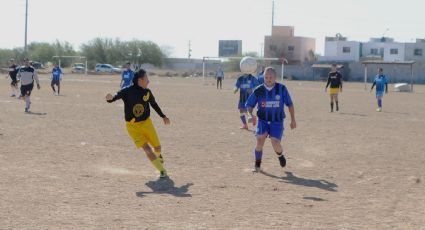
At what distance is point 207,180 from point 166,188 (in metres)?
0.82

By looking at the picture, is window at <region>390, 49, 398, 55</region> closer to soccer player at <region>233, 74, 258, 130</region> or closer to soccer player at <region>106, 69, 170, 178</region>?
→ soccer player at <region>233, 74, 258, 130</region>

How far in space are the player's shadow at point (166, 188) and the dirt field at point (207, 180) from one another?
0.01 m

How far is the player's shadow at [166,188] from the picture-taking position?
8.29m

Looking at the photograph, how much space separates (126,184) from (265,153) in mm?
4067

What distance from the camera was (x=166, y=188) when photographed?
8.70m

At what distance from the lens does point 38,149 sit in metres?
12.1

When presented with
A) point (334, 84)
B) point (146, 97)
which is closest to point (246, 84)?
point (146, 97)

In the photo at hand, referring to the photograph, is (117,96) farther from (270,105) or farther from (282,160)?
(282,160)

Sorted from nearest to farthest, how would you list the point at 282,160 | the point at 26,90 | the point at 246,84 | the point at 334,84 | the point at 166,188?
the point at 166,188 → the point at 282,160 → the point at 246,84 → the point at 26,90 → the point at 334,84

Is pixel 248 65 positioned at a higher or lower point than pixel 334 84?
higher

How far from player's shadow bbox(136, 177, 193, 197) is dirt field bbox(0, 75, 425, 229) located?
1cm

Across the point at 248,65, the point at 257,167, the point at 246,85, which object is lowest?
the point at 257,167

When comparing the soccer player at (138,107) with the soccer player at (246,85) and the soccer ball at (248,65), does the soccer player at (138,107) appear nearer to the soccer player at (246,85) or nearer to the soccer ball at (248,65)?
the soccer ball at (248,65)

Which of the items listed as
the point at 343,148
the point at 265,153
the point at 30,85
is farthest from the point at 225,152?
the point at 30,85
